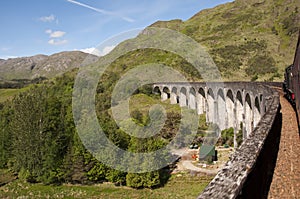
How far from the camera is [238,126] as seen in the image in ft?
112

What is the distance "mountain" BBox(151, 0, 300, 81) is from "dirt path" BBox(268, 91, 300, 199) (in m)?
63.7

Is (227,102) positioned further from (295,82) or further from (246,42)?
(246,42)

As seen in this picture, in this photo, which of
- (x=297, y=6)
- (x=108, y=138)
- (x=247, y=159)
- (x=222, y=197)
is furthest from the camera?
(x=297, y=6)

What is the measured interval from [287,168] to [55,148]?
32.9 meters

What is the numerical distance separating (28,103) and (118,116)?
1404 centimetres

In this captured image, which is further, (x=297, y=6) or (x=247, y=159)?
(x=297, y=6)

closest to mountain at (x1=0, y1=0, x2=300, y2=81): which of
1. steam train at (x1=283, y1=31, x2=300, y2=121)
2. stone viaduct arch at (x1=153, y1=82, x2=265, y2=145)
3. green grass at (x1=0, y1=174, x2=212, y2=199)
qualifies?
stone viaduct arch at (x1=153, y1=82, x2=265, y2=145)

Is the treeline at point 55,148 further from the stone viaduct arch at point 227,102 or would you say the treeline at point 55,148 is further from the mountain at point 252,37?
the mountain at point 252,37

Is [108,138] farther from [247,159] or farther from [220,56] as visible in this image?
[220,56]

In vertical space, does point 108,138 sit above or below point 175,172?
above

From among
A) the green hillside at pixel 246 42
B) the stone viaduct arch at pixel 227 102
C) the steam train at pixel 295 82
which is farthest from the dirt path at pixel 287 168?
the green hillside at pixel 246 42

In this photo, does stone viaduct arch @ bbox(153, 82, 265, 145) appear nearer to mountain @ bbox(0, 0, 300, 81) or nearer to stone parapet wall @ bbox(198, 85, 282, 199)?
stone parapet wall @ bbox(198, 85, 282, 199)

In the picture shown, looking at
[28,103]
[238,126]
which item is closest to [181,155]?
[238,126]

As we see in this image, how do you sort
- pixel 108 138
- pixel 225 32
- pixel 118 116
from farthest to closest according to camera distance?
pixel 225 32 < pixel 118 116 < pixel 108 138
